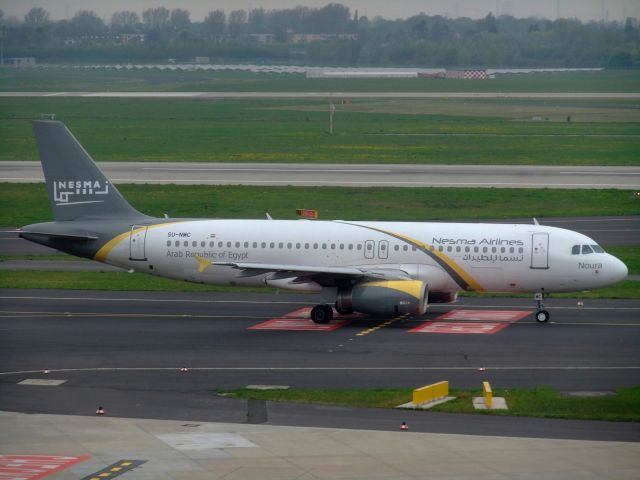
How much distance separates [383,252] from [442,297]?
10.6ft

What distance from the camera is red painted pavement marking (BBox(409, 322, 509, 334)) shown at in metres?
44.5

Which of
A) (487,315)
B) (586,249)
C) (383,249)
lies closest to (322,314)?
(383,249)

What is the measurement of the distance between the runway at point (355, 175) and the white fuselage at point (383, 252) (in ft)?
126

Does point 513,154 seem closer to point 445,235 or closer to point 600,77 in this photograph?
point 600,77

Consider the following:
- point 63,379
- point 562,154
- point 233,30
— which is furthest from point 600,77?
point 63,379

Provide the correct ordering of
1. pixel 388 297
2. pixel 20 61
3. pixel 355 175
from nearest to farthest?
1. pixel 388 297
2. pixel 355 175
3. pixel 20 61

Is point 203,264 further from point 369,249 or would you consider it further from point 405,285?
point 405,285

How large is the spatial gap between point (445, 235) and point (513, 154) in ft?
206

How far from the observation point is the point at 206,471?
2700 cm

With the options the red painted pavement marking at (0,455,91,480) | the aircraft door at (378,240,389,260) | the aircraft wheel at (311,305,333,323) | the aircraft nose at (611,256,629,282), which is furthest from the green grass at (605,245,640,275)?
the red painted pavement marking at (0,455,91,480)

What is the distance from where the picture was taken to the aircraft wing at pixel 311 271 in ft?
147

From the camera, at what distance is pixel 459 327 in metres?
→ 45.2

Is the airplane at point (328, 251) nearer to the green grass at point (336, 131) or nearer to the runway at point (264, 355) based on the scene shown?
the runway at point (264, 355)

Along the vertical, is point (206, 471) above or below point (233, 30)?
below
